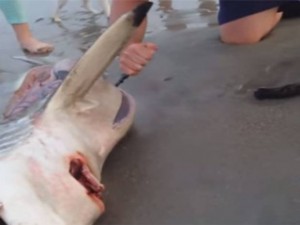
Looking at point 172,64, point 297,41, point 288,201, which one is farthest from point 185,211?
point 297,41

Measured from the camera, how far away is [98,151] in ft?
5.55

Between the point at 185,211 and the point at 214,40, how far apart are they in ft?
5.11

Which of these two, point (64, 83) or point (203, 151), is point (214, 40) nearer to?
point (203, 151)

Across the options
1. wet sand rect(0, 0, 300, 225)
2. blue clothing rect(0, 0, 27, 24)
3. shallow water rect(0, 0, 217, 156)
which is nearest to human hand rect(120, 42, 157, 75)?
wet sand rect(0, 0, 300, 225)

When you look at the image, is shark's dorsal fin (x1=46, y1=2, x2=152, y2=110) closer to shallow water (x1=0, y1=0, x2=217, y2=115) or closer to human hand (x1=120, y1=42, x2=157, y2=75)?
human hand (x1=120, y1=42, x2=157, y2=75)

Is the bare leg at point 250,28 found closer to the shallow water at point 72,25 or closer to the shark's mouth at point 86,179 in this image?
the shallow water at point 72,25

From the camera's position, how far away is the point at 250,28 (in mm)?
2922

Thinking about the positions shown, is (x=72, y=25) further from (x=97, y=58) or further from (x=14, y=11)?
(x=97, y=58)

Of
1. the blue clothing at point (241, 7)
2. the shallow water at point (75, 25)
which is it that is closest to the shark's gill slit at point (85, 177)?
the shallow water at point (75, 25)

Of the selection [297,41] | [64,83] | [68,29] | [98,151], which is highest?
[64,83]

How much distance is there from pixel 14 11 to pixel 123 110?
5.63 ft

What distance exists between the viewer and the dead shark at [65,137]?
134 cm

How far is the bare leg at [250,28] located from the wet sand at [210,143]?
57mm

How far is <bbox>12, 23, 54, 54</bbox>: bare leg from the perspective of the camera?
324cm
